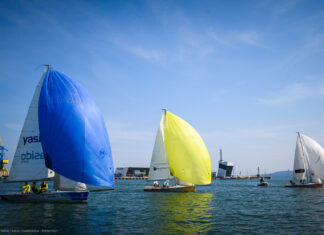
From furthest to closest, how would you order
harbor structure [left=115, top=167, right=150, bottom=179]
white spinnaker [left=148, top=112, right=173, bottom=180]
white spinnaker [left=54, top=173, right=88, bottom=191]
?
harbor structure [left=115, top=167, right=150, bottom=179] < white spinnaker [left=148, top=112, right=173, bottom=180] < white spinnaker [left=54, top=173, right=88, bottom=191]

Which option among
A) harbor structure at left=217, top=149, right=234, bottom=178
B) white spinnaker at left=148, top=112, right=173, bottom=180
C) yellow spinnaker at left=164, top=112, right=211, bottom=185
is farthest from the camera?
harbor structure at left=217, top=149, right=234, bottom=178

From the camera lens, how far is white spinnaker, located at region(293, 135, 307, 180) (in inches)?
2325

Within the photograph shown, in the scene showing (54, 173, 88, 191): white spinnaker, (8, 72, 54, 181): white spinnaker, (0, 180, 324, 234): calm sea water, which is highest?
(8, 72, 54, 181): white spinnaker

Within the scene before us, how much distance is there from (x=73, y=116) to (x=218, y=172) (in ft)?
522

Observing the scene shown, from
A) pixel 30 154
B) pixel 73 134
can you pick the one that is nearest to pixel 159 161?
pixel 30 154

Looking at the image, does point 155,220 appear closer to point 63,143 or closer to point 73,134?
point 73,134

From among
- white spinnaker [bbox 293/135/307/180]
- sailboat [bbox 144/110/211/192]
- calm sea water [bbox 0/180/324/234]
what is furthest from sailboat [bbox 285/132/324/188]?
calm sea water [bbox 0/180/324/234]

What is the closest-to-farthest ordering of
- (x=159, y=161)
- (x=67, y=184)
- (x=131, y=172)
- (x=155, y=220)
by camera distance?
(x=155, y=220)
(x=67, y=184)
(x=159, y=161)
(x=131, y=172)

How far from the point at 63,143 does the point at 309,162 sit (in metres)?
53.4

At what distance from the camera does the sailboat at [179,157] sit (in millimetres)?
42875

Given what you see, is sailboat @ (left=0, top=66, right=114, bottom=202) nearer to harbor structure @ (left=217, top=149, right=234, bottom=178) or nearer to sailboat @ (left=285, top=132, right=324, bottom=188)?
sailboat @ (left=285, top=132, right=324, bottom=188)

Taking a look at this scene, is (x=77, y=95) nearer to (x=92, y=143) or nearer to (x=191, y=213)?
(x=92, y=143)

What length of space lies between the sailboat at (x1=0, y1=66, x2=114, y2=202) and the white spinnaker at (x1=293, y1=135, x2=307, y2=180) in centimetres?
4899

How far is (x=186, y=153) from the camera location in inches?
1699
